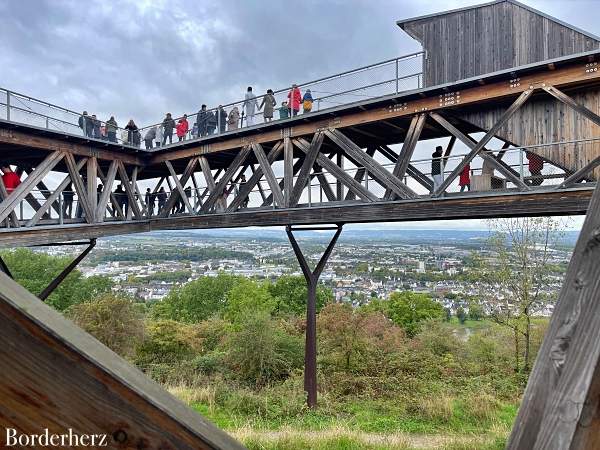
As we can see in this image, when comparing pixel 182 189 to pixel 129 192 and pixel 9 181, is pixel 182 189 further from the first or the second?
pixel 9 181

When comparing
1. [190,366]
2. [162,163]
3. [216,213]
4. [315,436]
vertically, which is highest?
[162,163]

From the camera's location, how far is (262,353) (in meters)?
14.3

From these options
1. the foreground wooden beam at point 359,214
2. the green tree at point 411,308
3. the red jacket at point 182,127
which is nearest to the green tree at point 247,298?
the green tree at point 411,308

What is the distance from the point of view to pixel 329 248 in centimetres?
910

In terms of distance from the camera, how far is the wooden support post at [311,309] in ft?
29.6

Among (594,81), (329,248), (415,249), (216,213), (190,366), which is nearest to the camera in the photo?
(594,81)

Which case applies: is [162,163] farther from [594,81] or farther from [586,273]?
[586,273]

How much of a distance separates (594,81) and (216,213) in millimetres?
9069

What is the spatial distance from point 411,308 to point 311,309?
19.0m

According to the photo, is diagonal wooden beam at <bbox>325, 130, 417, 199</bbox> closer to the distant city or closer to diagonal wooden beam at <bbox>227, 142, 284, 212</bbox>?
diagonal wooden beam at <bbox>227, 142, 284, 212</bbox>

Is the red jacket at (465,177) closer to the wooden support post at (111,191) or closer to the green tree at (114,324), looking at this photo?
the wooden support post at (111,191)

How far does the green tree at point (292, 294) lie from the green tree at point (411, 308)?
659cm

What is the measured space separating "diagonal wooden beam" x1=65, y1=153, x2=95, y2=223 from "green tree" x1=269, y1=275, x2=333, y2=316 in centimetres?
2210

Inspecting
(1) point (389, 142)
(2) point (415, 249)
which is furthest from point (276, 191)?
(2) point (415, 249)
